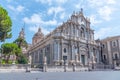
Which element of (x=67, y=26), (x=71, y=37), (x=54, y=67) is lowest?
(x=54, y=67)

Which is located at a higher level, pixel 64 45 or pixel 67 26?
pixel 67 26

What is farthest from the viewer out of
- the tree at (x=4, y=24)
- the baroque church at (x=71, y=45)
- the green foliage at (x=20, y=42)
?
the green foliage at (x=20, y=42)

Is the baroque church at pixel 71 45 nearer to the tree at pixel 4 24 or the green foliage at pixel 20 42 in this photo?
the green foliage at pixel 20 42

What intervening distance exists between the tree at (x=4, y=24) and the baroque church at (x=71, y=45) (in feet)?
31.8

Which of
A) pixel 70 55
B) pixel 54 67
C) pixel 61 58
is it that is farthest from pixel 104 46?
pixel 54 67

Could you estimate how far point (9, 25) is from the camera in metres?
30.1

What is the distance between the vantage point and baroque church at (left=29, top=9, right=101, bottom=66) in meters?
38.7

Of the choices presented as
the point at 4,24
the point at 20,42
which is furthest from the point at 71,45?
the point at 4,24

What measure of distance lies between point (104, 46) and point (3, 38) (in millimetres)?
31574

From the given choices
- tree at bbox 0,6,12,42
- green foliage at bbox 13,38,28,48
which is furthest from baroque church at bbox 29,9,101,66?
tree at bbox 0,6,12,42

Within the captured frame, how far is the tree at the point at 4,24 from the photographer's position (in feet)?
94.5

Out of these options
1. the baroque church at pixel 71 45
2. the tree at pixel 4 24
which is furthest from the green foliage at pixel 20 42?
the tree at pixel 4 24

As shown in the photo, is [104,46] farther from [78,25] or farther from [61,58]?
[61,58]

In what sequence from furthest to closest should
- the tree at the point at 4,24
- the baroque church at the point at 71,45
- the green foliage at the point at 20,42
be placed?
the green foliage at the point at 20,42 → the baroque church at the point at 71,45 → the tree at the point at 4,24
